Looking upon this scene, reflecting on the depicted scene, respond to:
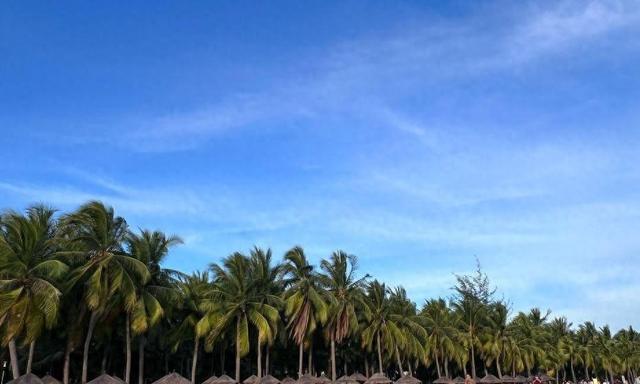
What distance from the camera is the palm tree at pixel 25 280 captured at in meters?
32.0

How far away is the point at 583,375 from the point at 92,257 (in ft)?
337

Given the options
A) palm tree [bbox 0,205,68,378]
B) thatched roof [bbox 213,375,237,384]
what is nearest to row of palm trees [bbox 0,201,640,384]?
palm tree [bbox 0,205,68,378]

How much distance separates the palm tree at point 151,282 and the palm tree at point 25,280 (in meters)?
5.98

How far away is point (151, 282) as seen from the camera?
139 ft

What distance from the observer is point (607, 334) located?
107250mm

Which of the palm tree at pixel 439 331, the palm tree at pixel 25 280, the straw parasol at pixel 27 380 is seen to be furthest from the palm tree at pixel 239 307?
the palm tree at pixel 439 331

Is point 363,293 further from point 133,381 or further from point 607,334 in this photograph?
point 607,334

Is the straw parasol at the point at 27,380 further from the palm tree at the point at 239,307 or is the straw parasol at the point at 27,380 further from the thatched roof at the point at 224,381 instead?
the palm tree at the point at 239,307

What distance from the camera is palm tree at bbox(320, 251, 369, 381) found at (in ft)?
172

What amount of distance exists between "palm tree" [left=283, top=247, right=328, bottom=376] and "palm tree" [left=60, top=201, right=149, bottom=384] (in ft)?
52.4

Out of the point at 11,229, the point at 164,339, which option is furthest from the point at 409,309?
the point at 11,229

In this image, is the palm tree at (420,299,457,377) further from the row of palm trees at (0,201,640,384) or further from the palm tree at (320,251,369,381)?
the palm tree at (320,251,369,381)

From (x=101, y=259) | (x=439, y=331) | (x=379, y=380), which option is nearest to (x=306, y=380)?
(x=379, y=380)

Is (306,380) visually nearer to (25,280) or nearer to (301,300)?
(301,300)
